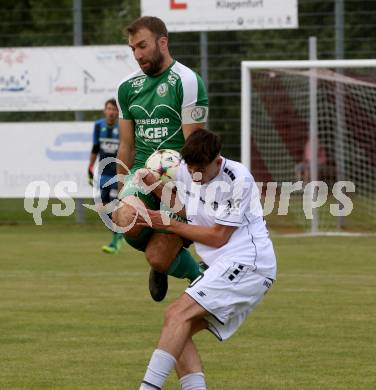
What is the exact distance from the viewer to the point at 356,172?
20.3 meters

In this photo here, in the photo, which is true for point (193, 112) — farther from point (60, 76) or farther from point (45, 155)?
Answer: point (60, 76)

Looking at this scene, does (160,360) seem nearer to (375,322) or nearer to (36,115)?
(375,322)

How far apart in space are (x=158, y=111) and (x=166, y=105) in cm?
7

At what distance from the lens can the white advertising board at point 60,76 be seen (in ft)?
66.8

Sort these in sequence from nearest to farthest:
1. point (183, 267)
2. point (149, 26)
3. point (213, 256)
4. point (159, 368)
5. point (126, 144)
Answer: point (159, 368), point (213, 256), point (149, 26), point (183, 267), point (126, 144)

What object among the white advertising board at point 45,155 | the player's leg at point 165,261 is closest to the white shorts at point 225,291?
the player's leg at point 165,261

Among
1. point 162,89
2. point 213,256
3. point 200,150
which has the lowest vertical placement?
point 213,256

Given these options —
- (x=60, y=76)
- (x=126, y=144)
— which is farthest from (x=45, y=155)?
(x=126, y=144)

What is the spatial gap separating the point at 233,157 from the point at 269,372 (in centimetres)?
1412

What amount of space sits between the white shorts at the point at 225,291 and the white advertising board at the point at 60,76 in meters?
14.3

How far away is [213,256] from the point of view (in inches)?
249

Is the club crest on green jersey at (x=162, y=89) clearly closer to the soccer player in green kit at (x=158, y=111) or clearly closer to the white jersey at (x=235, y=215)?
the soccer player in green kit at (x=158, y=111)

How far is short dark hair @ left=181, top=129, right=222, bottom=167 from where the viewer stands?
607 cm

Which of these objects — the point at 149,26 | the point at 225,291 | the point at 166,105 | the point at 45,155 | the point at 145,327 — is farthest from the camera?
the point at 45,155
